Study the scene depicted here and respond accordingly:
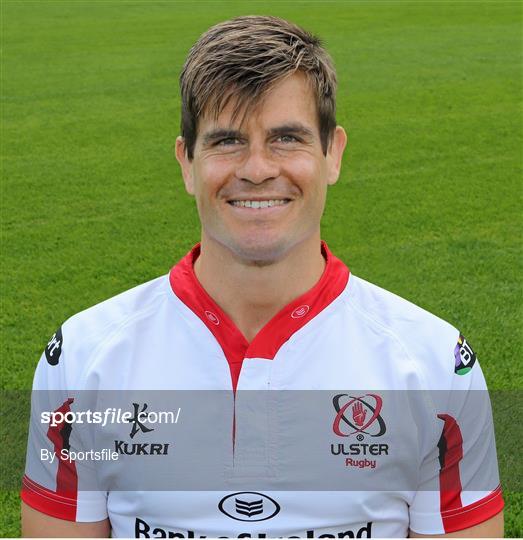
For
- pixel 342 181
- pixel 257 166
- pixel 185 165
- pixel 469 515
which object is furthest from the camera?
pixel 342 181

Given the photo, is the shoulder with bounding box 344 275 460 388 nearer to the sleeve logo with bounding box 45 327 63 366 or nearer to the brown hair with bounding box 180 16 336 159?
the brown hair with bounding box 180 16 336 159

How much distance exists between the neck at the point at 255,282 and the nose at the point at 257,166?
225 millimetres

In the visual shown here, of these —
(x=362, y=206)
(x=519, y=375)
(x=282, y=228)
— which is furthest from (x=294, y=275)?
(x=362, y=206)

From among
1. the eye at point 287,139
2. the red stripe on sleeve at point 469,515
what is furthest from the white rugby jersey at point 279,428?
the eye at point 287,139

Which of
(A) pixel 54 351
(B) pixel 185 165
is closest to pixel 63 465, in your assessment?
(A) pixel 54 351

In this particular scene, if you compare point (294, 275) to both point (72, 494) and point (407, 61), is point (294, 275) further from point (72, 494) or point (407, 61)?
point (407, 61)

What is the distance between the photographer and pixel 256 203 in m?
2.25

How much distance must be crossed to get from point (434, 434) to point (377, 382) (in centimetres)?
20

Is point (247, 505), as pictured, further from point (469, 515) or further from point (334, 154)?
point (334, 154)

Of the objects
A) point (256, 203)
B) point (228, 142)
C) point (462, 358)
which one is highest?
point (228, 142)

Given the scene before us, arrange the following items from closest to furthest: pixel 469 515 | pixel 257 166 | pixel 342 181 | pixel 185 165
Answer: pixel 257 166
pixel 469 515
pixel 185 165
pixel 342 181

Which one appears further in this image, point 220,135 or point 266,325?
point 266,325

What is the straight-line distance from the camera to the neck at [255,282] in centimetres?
236

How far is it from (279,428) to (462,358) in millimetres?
524
